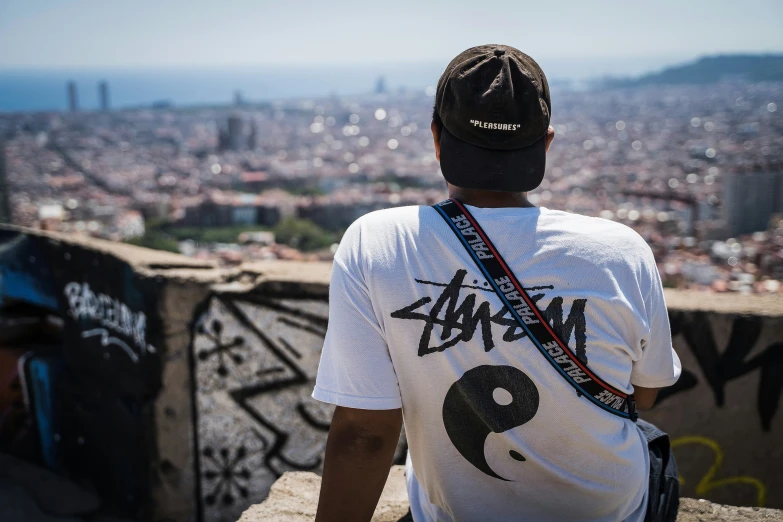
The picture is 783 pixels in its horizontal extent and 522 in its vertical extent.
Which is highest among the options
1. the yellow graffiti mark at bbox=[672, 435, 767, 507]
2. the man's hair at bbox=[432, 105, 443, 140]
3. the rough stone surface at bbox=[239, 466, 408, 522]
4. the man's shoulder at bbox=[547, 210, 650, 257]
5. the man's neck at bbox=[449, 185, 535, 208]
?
the man's hair at bbox=[432, 105, 443, 140]

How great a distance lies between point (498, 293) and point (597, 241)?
0.16 meters

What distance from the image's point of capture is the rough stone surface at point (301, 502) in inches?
53.1

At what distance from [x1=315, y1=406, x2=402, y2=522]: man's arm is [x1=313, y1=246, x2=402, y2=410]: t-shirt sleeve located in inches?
0.8

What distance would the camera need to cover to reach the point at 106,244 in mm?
2797

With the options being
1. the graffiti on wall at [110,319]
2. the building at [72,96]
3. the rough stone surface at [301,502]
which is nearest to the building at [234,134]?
the building at [72,96]

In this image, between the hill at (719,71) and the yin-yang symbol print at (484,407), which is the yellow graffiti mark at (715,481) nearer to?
the yin-yang symbol print at (484,407)

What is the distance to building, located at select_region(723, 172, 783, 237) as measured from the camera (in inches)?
1022

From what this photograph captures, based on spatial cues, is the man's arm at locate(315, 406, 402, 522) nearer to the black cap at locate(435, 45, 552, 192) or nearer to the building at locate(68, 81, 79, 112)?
the black cap at locate(435, 45, 552, 192)

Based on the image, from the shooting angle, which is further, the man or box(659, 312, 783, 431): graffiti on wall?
box(659, 312, 783, 431): graffiti on wall

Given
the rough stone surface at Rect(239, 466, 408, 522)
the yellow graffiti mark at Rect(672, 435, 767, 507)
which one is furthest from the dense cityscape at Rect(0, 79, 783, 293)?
the rough stone surface at Rect(239, 466, 408, 522)

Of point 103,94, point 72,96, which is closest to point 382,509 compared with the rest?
point 72,96

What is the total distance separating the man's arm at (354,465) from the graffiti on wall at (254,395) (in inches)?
52.5

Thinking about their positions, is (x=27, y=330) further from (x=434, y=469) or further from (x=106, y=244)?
(x=434, y=469)

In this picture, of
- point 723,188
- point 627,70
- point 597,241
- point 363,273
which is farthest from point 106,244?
point 627,70
